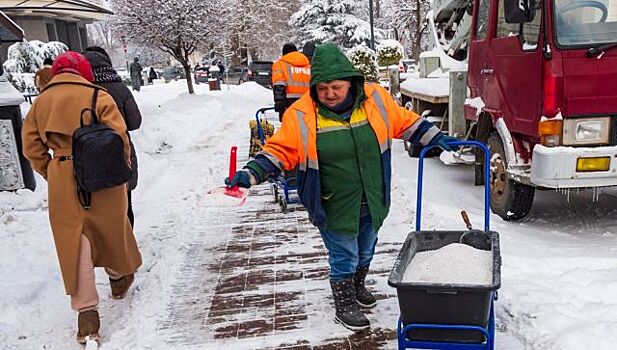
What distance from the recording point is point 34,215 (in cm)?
649

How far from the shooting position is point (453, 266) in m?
2.94

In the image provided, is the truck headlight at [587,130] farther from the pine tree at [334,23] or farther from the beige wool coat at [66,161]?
the pine tree at [334,23]

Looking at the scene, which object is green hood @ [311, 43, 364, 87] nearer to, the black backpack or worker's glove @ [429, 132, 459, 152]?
worker's glove @ [429, 132, 459, 152]

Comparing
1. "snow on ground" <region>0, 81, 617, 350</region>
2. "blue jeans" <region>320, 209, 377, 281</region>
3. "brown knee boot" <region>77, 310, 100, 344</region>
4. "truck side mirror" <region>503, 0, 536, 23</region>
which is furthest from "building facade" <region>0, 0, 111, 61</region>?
"blue jeans" <region>320, 209, 377, 281</region>

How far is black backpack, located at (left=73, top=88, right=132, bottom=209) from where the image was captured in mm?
3592

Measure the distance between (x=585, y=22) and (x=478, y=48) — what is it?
1.54 meters

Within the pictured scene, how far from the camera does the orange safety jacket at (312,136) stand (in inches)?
132

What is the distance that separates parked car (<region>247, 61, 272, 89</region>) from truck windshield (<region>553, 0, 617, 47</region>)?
25955 mm

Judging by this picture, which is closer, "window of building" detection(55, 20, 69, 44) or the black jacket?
the black jacket

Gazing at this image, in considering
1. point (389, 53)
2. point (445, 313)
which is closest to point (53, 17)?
point (389, 53)

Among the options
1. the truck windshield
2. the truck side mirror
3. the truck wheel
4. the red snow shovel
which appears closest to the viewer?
the red snow shovel

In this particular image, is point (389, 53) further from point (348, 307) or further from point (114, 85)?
point (348, 307)

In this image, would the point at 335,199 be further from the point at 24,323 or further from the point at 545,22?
the point at 545,22

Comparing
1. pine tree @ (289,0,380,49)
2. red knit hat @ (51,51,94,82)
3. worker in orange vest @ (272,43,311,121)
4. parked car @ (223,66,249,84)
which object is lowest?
parked car @ (223,66,249,84)
